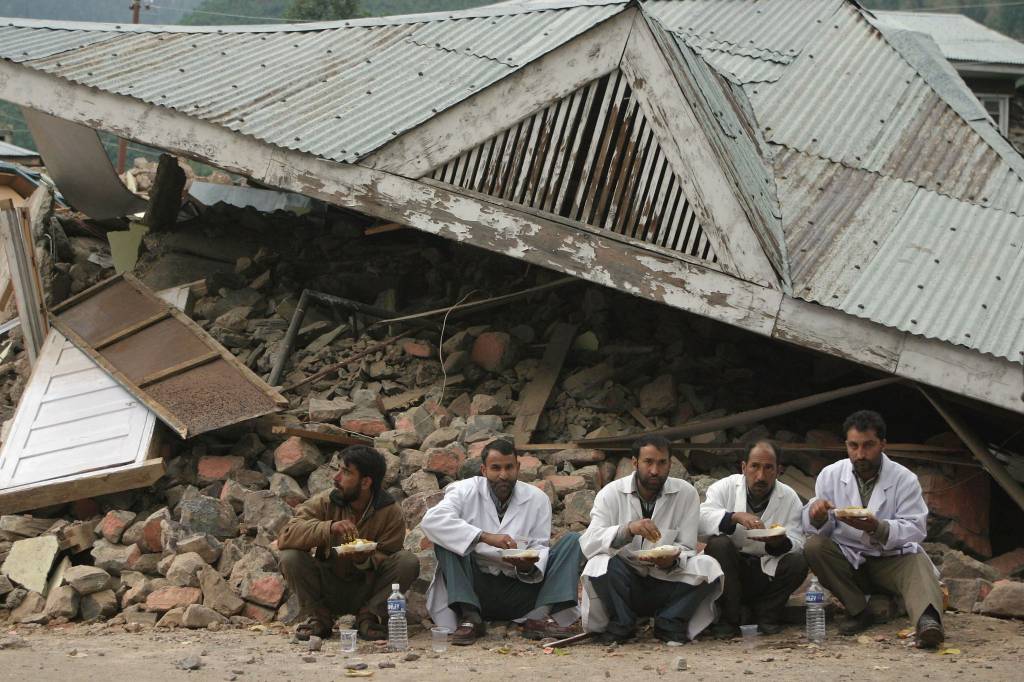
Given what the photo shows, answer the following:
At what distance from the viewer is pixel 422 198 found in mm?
9500

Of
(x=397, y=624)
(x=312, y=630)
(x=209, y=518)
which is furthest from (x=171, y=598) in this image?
(x=397, y=624)

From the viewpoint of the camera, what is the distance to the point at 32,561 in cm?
810

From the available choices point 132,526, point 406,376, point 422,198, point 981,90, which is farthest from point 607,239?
point 981,90

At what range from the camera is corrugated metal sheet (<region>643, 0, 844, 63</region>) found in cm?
1201

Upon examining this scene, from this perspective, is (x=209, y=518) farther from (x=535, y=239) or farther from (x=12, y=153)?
(x=12, y=153)

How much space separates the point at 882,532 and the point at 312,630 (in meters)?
3.00

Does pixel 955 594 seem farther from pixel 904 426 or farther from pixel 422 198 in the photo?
pixel 422 198

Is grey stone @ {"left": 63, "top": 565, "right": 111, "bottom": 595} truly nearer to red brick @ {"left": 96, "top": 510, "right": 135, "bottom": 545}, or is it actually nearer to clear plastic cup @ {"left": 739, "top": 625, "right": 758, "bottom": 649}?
red brick @ {"left": 96, "top": 510, "right": 135, "bottom": 545}

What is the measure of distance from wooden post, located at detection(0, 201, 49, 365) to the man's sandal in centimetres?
476

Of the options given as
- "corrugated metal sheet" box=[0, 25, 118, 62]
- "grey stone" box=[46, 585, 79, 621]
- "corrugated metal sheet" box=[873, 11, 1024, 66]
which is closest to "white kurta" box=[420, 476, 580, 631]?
"grey stone" box=[46, 585, 79, 621]

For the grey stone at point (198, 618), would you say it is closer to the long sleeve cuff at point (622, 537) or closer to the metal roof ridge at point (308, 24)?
the long sleeve cuff at point (622, 537)

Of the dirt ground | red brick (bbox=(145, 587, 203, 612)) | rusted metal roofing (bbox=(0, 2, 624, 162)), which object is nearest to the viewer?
the dirt ground

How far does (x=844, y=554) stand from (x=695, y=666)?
135 cm

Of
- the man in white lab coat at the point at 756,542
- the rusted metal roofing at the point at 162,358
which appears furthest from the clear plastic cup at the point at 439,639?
the rusted metal roofing at the point at 162,358
